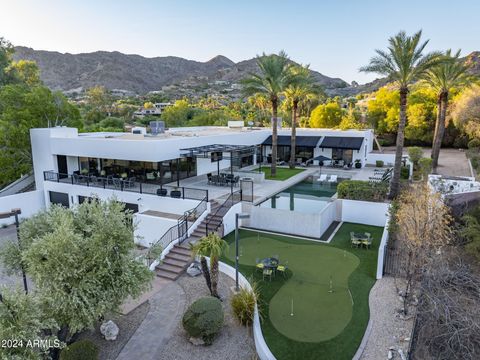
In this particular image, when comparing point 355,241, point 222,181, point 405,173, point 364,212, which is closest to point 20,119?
point 222,181

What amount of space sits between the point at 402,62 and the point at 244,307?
20.0 meters

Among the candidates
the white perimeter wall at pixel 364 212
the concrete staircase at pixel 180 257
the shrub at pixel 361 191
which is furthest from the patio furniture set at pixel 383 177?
the concrete staircase at pixel 180 257

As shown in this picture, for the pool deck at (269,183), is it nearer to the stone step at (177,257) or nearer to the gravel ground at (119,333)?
the stone step at (177,257)

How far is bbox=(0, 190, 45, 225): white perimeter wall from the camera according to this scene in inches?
1065

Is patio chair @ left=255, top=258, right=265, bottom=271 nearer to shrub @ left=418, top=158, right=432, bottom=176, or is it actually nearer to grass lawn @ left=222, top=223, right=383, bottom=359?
grass lawn @ left=222, top=223, right=383, bottom=359

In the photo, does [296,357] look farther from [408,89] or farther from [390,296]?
[408,89]

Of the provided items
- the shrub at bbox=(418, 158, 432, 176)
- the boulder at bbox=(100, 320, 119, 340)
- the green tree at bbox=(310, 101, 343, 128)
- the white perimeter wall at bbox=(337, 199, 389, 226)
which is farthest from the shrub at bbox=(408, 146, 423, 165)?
the boulder at bbox=(100, 320, 119, 340)

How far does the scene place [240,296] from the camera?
12.8 metres

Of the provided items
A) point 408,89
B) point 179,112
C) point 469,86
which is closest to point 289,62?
point 408,89

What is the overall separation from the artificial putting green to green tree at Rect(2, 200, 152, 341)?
18.4ft

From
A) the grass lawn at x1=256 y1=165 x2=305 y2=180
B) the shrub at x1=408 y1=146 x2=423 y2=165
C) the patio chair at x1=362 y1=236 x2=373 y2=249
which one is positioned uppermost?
the shrub at x1=408 y1=146 x2=423 y2=165

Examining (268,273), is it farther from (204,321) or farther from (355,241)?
(355,241)

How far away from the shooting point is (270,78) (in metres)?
31.8

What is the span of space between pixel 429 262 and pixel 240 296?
22.5 feet
